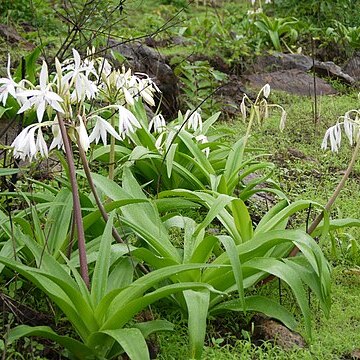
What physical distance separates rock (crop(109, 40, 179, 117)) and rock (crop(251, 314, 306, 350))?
11.2ft

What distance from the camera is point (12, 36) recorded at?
733 cm

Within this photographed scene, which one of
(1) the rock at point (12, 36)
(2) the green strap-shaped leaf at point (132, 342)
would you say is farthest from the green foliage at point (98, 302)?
(1) the rock at point (12, 36)

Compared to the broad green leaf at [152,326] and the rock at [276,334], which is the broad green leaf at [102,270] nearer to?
the broad green leaf at [152,326]

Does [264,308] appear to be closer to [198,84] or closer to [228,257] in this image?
[228,257]

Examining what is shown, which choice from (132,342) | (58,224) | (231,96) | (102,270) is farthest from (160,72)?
(132,342)

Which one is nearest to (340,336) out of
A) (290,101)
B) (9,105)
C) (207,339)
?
(207,339)

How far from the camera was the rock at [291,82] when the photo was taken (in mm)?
7707

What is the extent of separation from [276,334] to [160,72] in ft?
12.8

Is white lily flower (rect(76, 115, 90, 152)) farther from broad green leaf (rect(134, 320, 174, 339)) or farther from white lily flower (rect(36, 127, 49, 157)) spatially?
broad green leaf (rect(134, 320, 174, 339))

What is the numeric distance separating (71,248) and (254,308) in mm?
855

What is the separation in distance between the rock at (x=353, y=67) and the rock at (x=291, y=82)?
0.56 meters

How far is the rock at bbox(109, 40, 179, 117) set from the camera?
662 centimetres

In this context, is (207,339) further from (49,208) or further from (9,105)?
(9,105)

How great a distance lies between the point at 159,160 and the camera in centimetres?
452
